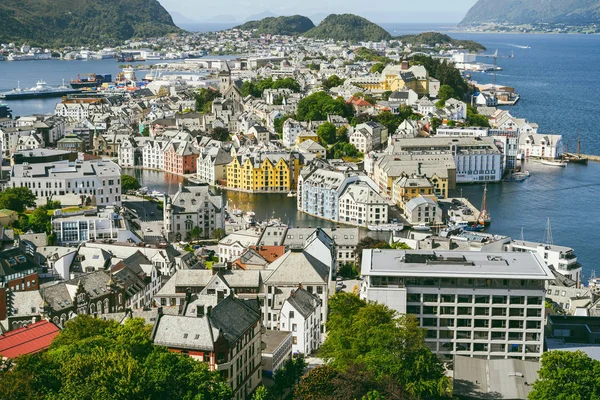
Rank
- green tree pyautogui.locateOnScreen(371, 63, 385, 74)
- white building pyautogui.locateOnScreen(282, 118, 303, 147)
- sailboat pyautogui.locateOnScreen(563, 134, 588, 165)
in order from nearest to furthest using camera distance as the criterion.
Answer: sailboat pyautogui.locateOnScreen(563, 134, 588, 165) < white building pyautogui.locateOnScreen(282, 118, 303, 147) < green tree pyautogui.locateOnScreen(371, 63, 385, 74)

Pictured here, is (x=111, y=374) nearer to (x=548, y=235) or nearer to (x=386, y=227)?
(x=386, y=227)

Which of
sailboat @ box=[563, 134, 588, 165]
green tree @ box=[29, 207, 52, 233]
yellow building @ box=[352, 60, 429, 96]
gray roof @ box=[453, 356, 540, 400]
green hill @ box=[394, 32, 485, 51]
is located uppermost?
green hill @ box=[394, 32, 485, 51]

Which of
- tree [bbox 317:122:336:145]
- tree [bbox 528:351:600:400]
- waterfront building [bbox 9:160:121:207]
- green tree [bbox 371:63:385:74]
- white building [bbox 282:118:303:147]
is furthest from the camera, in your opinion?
green tree [bbox 371:63:385:74]

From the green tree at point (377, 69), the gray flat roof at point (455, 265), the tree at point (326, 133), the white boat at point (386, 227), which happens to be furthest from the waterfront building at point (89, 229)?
the green tree at point (377, 69)

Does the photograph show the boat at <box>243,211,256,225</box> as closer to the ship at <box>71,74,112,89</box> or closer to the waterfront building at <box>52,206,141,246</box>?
the waterfront building at <box>52,206,141,246</box>

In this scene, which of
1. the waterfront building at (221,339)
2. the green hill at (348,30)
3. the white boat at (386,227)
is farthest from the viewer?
the green hill at (348,30)

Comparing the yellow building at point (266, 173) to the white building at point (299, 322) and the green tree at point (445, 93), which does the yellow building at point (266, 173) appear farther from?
the green tree at point (445, 93)

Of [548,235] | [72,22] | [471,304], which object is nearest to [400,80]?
[548,235]

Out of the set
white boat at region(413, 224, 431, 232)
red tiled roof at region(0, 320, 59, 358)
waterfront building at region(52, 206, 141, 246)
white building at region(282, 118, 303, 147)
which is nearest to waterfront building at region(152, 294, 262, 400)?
red tiled roof at region(0, 320, 59, 358)
